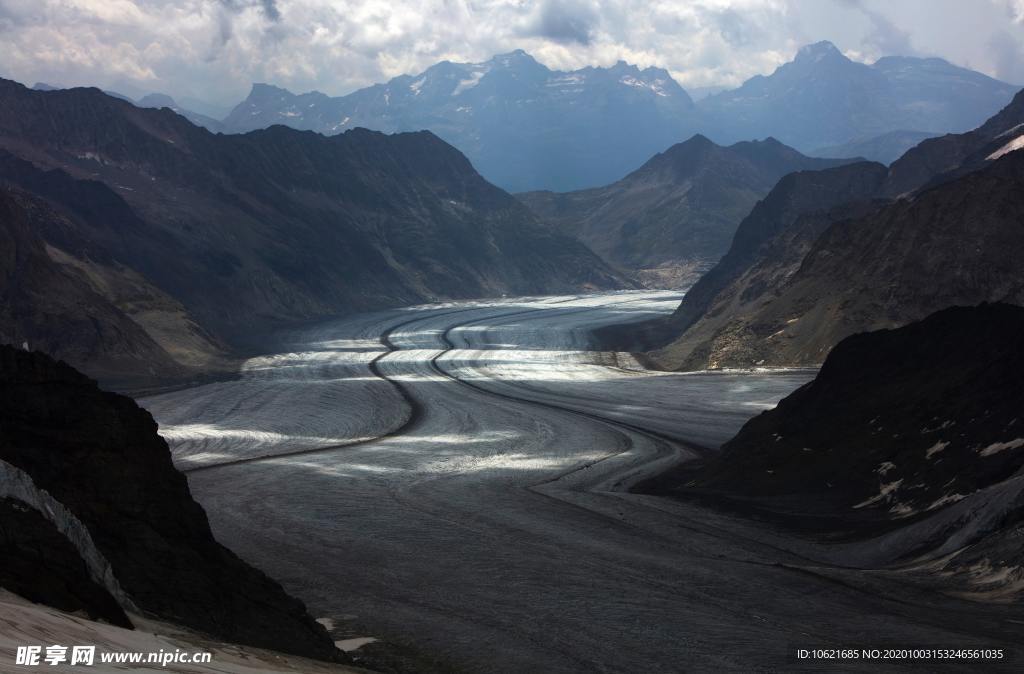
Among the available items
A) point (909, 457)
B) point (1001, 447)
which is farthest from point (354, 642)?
point (909, 457)

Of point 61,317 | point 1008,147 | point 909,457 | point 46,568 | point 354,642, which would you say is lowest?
point 354,642

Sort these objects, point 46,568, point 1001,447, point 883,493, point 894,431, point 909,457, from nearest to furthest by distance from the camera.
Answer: point 46,568, point 1001,447, point 883,493, point 909,457, point 894,431

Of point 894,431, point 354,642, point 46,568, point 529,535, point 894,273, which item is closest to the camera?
point 46,568

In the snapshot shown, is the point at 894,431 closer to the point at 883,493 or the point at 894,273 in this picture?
the point at 883,493

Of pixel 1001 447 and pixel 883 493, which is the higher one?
pixel 1001 447

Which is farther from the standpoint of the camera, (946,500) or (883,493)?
(883,493)

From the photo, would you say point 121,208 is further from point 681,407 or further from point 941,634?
point 941,634
